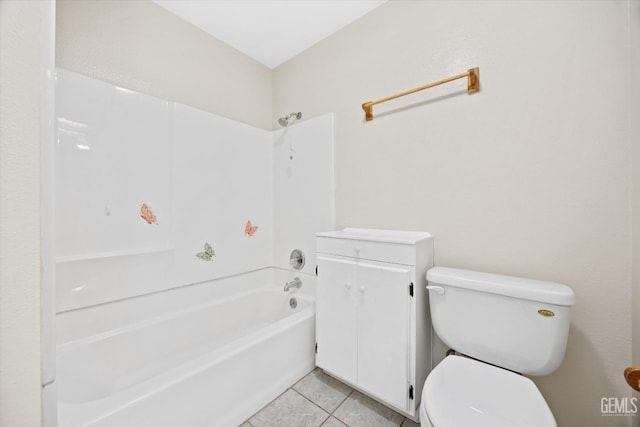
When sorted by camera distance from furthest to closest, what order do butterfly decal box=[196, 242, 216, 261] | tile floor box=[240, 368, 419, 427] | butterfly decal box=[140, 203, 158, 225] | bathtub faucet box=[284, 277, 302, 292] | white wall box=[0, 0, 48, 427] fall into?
1. bathtub faucet box=[284, 277, 302, 292]
2. butterfly decal box=[196, 242, 216, 261]
3. butterfly decal box=[140, 203, 158, 225]
4. tile floor box=[240, 368, 419, 427]
5. white wall box=[0, 0, 48, 427]

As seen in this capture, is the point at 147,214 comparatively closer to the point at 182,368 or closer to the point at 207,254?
the point at 207,254

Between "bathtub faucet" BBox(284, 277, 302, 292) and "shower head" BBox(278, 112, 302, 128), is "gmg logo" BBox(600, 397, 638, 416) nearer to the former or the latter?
"bathtub faucet" BBox(284, 277, 302, 292)

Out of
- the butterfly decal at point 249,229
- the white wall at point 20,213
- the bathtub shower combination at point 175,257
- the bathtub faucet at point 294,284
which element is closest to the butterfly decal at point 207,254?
the bathtub shower combination at point 175,257

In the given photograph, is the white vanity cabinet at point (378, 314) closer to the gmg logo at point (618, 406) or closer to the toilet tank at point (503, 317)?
the toilet tank at point (503, 317)

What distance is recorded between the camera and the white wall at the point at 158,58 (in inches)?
55.7

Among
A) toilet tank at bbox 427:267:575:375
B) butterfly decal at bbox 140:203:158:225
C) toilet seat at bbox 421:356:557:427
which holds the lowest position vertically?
toilet seat at bbox 421:356:557:427

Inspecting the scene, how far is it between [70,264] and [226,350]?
96cm

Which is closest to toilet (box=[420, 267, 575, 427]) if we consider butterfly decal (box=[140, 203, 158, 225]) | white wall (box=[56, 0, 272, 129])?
butterfly decal (box=[140, 203, 158, 225])

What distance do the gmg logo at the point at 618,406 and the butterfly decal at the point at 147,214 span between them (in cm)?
247

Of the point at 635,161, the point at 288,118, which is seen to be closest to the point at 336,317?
the point at 635,161

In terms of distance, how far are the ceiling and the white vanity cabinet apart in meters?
1.56

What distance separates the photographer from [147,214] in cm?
161

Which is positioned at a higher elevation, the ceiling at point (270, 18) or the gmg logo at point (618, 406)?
the ceiling at point (270, 18)

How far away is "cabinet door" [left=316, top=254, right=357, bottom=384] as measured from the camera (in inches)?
57.7
